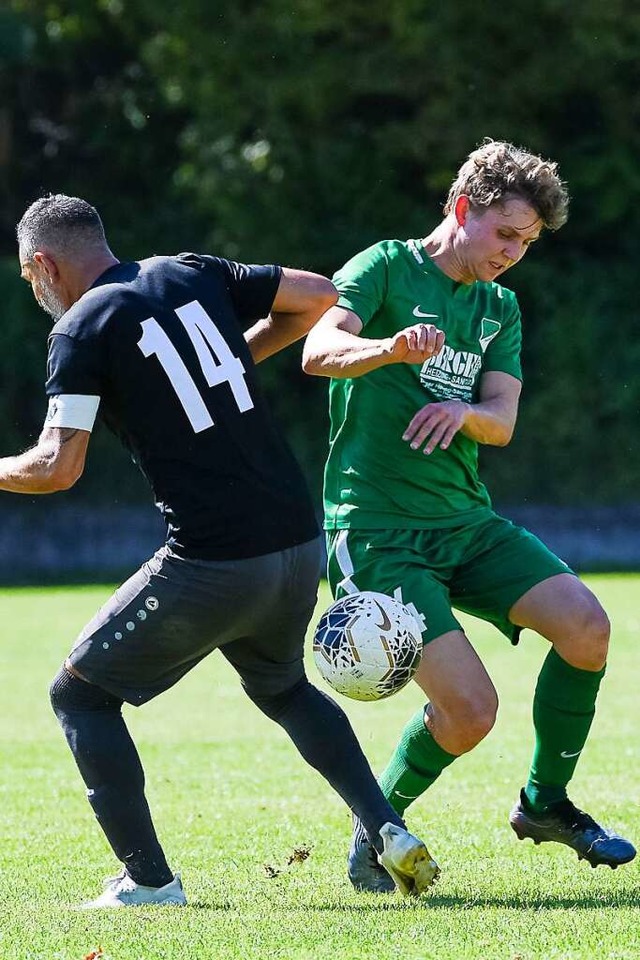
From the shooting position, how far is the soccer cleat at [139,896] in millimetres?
4891

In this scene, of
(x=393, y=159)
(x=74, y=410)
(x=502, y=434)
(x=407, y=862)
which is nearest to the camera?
(x=74, y=410)

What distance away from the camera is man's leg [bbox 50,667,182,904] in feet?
16.0

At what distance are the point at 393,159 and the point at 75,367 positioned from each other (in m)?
22.6

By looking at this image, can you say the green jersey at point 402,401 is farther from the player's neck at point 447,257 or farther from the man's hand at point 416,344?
the man's hand at point 416,344

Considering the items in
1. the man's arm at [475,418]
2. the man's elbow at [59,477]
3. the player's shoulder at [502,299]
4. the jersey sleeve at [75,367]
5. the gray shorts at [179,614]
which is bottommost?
the gray shorts at [179,614]

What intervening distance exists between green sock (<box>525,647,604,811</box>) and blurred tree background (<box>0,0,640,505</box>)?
19.9m

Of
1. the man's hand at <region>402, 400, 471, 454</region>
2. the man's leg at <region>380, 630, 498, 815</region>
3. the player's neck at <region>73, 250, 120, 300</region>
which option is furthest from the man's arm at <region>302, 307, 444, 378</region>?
the man's leg at <region>380, 630, 498, 815</region>

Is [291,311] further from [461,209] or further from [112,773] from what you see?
[112,773]

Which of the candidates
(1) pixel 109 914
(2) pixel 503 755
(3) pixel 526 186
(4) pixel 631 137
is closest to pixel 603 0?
(4) pixel 631 137

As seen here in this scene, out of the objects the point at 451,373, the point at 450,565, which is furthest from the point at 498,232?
the point at 450,565

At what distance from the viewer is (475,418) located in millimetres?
5297

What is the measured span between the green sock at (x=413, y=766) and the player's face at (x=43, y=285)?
1.88 metres

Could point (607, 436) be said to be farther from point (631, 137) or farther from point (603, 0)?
point (603, 0)

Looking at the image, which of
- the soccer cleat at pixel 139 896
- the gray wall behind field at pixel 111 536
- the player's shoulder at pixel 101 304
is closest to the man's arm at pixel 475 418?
the player's shoulder at pixel 101 304
